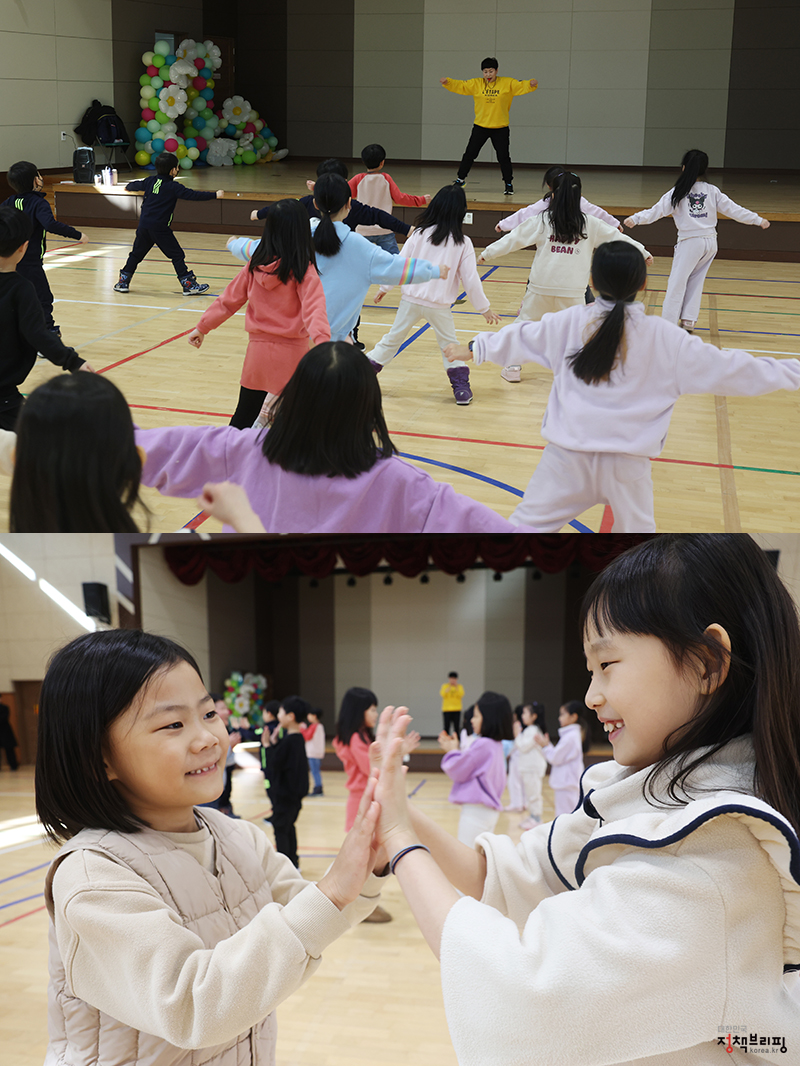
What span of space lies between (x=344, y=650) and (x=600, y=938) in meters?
8.70

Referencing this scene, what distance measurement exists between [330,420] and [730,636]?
552mm

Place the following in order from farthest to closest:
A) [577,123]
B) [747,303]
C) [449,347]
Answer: [577,123]
[747,303]
[449,347]

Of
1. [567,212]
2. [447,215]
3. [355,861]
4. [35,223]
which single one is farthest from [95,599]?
[35,223]

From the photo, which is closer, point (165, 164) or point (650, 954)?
point (650, 954)

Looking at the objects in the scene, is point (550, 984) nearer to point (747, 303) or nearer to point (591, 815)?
point (591, 815)

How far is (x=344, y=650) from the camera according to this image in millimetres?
9281

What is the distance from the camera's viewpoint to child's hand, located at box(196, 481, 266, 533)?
1.07 meters

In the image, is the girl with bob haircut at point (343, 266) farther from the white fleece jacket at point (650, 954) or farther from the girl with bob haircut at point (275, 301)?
the white fleece jacket at point (650, 954)

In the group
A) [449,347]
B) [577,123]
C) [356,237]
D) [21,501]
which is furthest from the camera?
[577,123]

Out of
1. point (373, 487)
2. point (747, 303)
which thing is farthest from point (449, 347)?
point (747, 303)

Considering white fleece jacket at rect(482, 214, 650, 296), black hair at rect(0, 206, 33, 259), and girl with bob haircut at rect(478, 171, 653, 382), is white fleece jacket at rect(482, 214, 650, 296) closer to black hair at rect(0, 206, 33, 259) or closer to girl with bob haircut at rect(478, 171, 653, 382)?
girl with bob haircut at rect(478, 171, 653, 382)

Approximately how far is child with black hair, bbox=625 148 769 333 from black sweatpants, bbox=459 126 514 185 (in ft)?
14.9

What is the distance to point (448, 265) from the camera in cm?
404

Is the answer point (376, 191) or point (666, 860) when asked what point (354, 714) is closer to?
point (666, 860)
